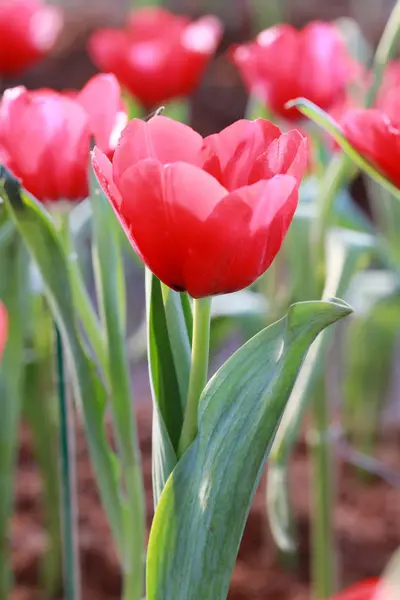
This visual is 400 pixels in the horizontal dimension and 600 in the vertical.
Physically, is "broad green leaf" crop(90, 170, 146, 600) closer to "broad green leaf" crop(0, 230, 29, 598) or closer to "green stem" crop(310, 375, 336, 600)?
"broad green leaf" crop(0, 230, 29, 598)

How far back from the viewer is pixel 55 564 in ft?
2.59

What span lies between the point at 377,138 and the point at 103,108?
116 mm

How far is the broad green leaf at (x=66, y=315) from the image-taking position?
0.36 metres

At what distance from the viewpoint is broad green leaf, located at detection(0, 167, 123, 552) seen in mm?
355

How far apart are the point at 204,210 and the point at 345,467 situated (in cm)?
81

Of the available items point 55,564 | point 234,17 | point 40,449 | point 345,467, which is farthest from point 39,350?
point 234,17

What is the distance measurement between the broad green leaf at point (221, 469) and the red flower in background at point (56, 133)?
0.12 meters

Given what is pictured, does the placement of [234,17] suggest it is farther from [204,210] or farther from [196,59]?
[204,210]

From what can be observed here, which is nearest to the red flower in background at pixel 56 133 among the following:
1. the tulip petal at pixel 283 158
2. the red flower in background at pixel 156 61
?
the tulip petal at pixel 283 158

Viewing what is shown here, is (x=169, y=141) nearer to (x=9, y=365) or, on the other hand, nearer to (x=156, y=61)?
(x=9, y=365)

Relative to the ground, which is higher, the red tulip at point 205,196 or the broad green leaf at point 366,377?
the red tulip at point 205,196

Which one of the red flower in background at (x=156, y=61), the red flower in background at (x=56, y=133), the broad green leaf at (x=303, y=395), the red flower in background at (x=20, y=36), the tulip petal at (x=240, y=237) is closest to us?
the tulip petal at (x=240, y=237)

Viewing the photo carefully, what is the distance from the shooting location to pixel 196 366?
312mm

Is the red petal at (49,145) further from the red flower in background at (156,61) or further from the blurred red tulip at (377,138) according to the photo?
the red flower in background at (156,61)
